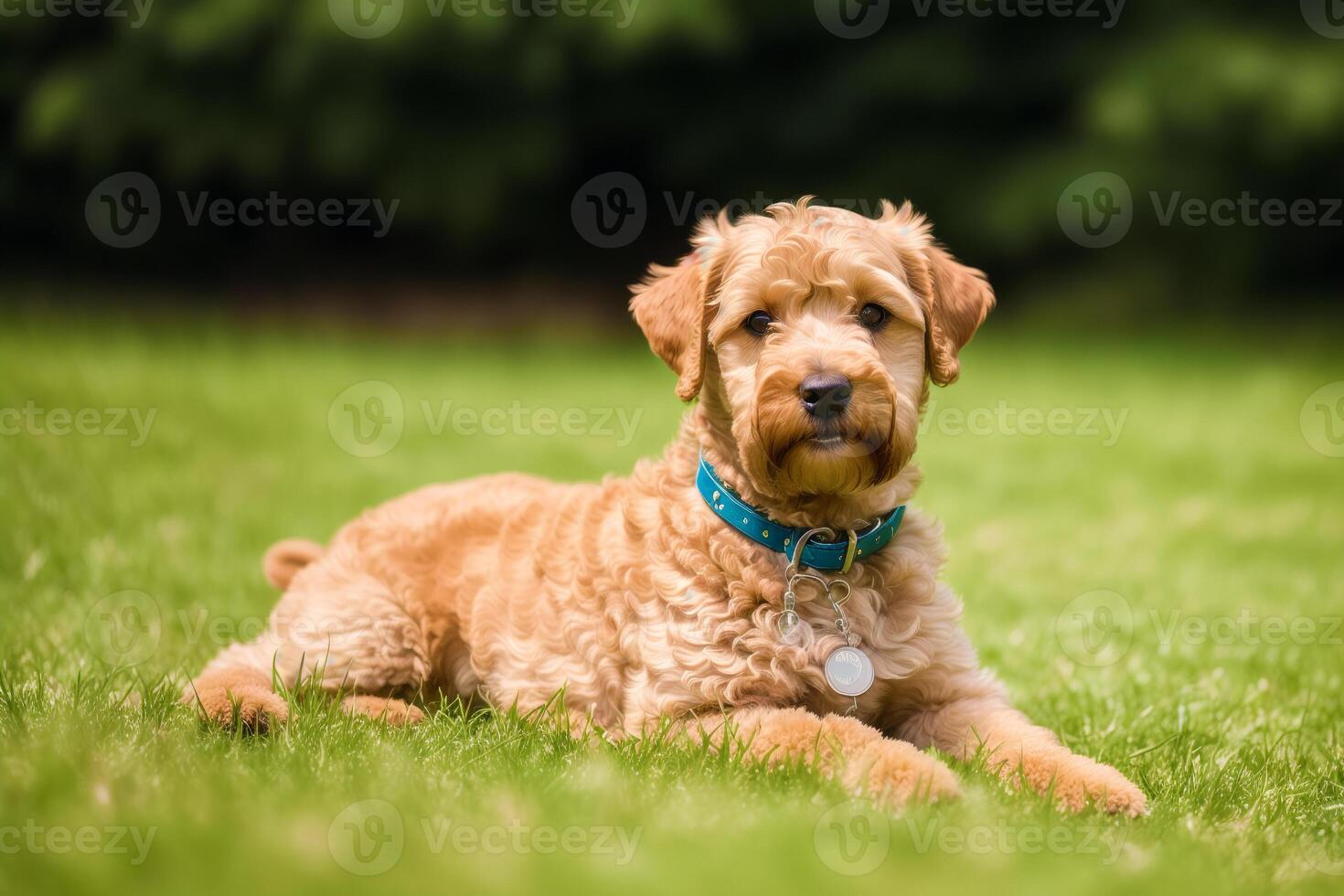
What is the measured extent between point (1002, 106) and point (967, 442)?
7.86 metres

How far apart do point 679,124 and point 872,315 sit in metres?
12.8

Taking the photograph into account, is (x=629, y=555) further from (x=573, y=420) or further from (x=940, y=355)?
(x=573, y=420)

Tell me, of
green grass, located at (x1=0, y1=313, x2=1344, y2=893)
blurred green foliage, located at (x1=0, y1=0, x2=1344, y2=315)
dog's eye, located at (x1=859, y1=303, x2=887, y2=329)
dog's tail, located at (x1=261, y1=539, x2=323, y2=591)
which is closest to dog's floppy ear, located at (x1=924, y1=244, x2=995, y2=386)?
dog's eye, located at (x1=859, y1=303, x2=887, y2=329)

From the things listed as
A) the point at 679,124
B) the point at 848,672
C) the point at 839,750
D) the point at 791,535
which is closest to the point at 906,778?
the point at 839,750

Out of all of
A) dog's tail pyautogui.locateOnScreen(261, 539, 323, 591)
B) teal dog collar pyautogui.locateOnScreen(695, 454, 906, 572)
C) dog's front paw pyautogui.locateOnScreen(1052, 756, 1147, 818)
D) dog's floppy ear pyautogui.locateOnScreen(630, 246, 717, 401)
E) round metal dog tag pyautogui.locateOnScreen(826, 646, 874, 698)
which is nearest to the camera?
dog's front paw pyautogui.locateOnScreen(1052, 756, 1147, 818)

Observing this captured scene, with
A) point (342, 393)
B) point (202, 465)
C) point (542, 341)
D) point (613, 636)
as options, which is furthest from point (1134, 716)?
point (542, 341)

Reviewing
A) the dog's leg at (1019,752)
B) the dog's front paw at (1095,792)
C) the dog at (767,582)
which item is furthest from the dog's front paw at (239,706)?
the dog's front paw at (1095,792)

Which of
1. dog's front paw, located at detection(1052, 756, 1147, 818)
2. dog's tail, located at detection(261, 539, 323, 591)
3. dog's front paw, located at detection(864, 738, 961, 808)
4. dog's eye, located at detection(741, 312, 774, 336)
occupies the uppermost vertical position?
dog's eye, located at detection(741, 312, 774, 336)

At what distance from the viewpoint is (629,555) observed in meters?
3.98

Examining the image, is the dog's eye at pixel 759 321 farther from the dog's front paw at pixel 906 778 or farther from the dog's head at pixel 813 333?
the dog's front paw at pixel 906 778

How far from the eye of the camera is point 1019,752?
351cm

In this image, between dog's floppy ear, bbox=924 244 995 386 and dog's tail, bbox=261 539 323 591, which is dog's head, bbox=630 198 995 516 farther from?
dog's tail, bbox=261 539 323 591

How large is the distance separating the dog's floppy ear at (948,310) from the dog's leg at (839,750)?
3.99 feet

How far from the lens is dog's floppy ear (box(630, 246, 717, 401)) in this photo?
13.0ft
